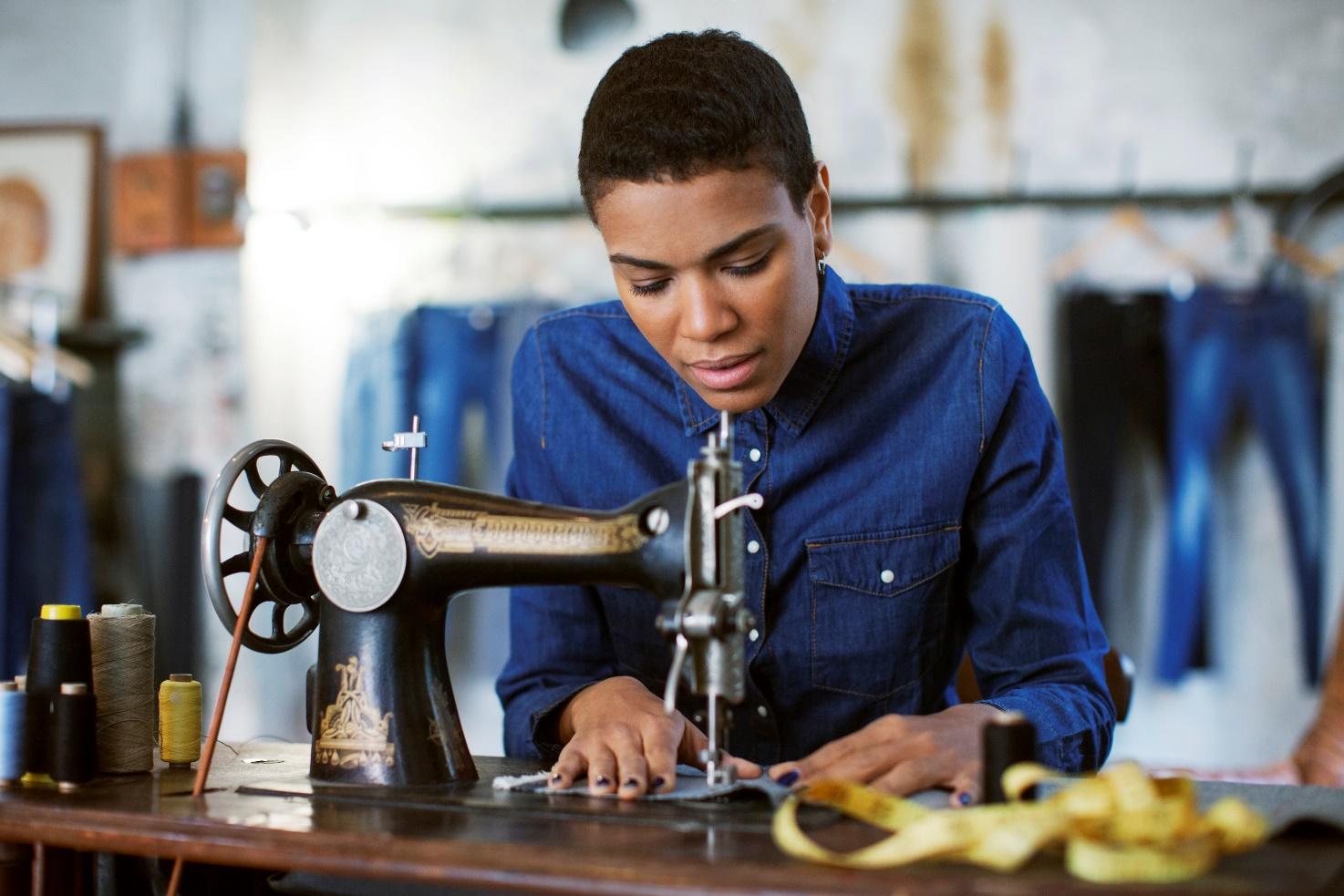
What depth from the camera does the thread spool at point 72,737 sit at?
149 cm

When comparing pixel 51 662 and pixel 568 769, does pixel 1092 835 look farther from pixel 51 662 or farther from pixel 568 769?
pixel 51 662

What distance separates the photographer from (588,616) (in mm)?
1985

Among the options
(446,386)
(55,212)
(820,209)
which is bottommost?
(820,209)

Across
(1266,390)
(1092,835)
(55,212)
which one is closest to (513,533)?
(1092,835)

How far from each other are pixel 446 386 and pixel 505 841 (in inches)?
135

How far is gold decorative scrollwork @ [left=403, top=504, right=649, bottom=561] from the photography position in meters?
1.49

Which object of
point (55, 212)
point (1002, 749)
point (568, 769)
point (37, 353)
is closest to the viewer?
point (1002, 749)

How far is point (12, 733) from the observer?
4.93ft

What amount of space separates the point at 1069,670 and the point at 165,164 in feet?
13.9

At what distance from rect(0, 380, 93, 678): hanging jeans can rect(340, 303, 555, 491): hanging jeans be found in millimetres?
962

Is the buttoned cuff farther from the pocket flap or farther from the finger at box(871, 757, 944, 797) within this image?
the finger at box(871, 757, 944, 797)

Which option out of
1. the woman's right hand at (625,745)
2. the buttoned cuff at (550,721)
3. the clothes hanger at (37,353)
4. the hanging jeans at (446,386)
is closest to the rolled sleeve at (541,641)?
the buttoned cuff at (550,721)

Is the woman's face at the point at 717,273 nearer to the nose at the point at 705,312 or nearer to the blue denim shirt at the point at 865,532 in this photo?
the nose at the point at 705,312

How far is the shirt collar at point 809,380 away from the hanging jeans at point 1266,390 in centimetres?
248
